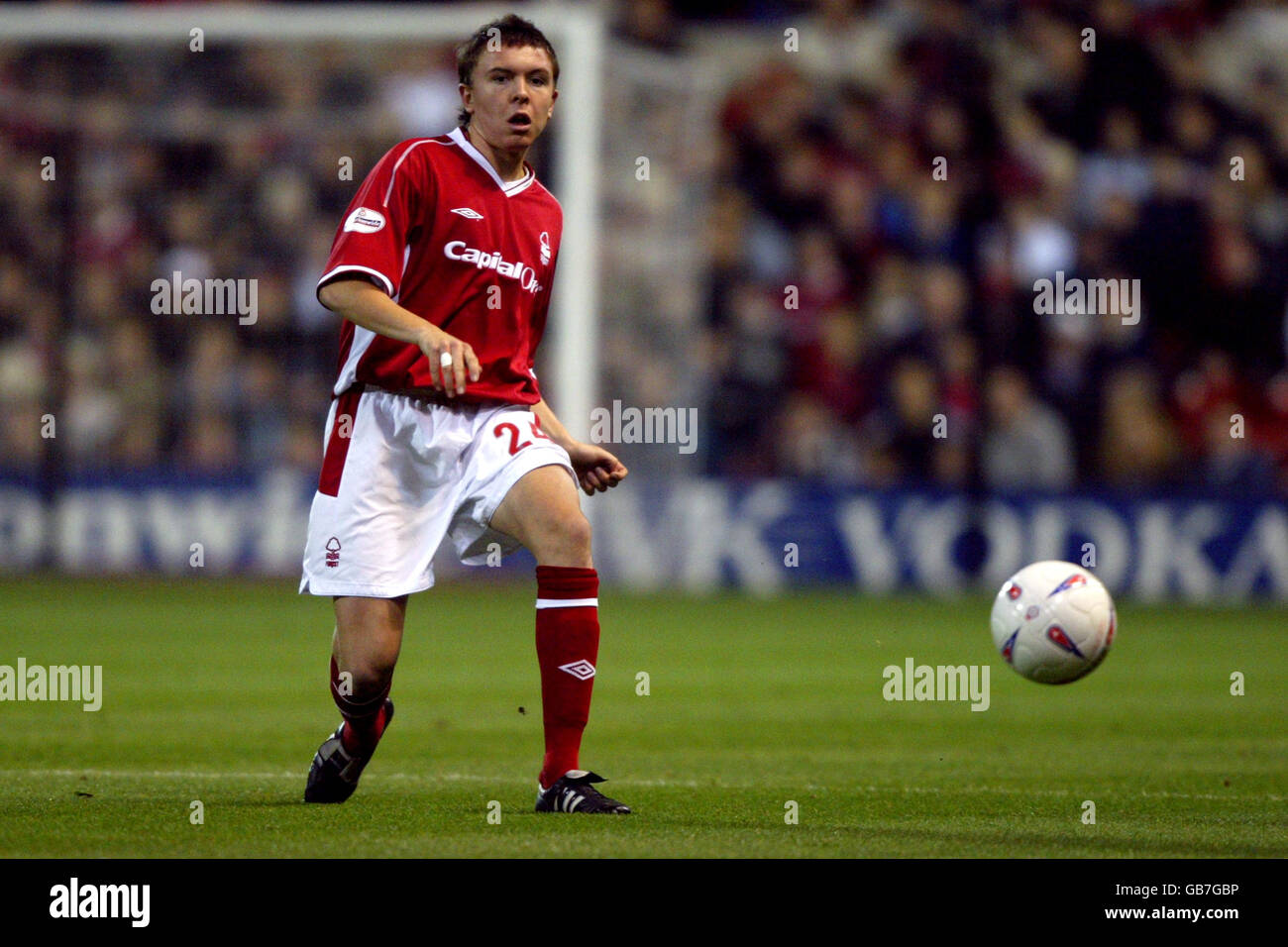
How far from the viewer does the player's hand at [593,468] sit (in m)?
6.32

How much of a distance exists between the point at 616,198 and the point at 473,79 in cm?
1144

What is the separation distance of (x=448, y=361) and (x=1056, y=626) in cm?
231

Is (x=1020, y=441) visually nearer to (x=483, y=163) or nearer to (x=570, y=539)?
(x=483, y=163)

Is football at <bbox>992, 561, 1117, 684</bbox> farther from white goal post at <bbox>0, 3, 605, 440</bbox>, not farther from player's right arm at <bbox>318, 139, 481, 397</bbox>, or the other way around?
white goal post at <bbox>0, 3, 605, 440</bbox>

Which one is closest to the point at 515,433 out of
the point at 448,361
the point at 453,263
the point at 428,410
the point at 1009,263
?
the point at 428,410

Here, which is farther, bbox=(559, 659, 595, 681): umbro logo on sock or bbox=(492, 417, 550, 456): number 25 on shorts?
bbox=(492, 417, 550, 456): number 25 on shorts

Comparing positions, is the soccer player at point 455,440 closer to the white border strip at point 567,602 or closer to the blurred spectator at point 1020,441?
the white border strip at point 567,602

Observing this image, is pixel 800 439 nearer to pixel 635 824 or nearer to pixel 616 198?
pixel 616 198

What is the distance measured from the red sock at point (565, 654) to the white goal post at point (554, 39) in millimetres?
10161

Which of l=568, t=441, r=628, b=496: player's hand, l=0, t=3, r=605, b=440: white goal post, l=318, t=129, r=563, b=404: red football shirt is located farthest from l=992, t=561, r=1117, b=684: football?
l=0, t=3, r=605, b=440: white goal post

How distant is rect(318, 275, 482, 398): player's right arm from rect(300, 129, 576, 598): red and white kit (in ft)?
0.76

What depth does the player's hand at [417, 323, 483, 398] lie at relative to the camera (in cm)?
544

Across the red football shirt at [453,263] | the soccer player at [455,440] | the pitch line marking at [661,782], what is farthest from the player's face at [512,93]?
the pitch line marking at [661,782]
